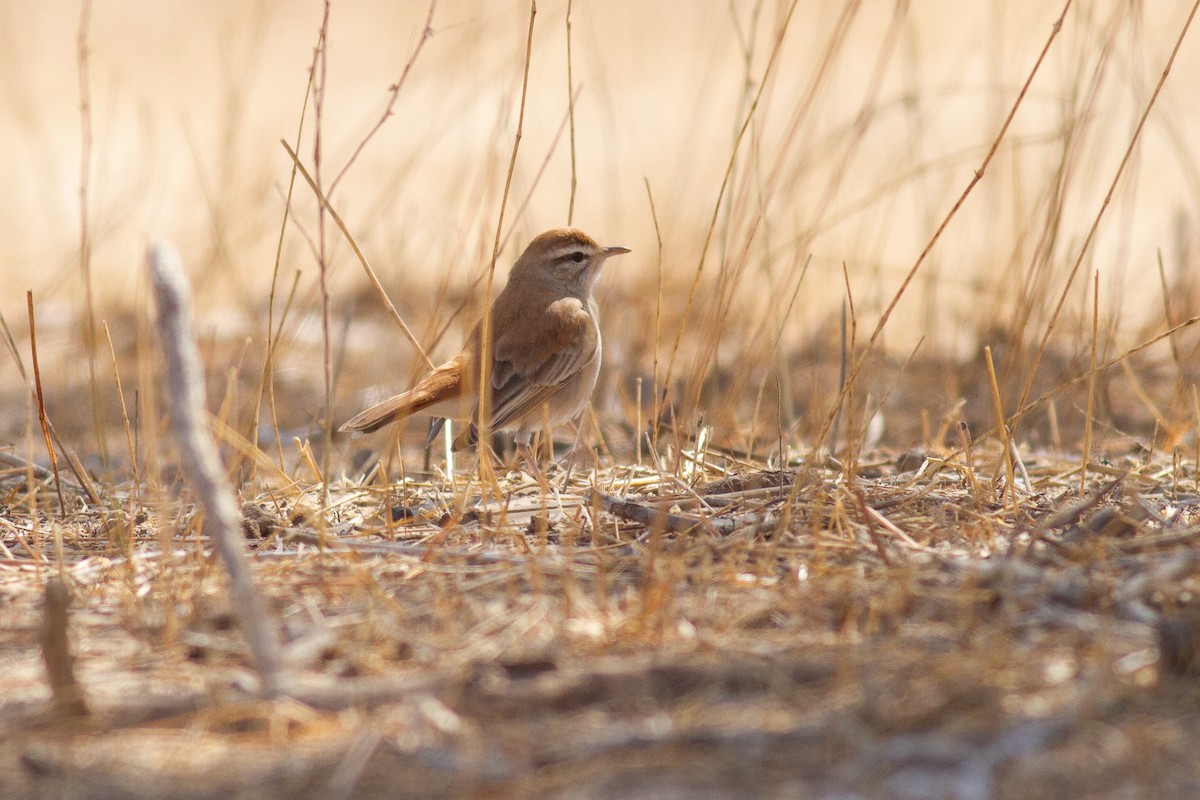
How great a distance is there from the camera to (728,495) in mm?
4262

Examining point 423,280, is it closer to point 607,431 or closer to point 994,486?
point 607,431

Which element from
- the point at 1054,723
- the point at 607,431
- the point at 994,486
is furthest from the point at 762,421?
the point at 1054,723

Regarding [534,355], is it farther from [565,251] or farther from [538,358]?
[565,251]

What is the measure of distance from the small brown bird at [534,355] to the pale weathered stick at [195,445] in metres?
2.62

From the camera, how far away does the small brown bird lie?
5387 millimetres

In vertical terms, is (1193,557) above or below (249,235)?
below

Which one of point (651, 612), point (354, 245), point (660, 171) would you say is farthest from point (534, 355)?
point (660, 171)

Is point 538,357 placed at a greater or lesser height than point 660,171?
lesser

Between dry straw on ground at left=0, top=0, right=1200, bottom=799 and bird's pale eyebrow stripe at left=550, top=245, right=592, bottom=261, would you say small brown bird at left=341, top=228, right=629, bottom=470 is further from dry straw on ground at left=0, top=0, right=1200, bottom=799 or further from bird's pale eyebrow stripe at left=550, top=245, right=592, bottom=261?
dry straw on ground at left=0, top=0, right=1200, bottom=799

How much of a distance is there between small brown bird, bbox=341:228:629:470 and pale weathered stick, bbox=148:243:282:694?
2.62 metres

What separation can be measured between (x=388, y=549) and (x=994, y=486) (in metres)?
2.00

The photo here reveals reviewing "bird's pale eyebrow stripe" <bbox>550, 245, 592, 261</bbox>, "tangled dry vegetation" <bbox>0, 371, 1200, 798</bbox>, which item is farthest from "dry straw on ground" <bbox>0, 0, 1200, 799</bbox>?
"bird's pale eyebrow stripe" <bbox>550, 245, 592, 261</bbox>

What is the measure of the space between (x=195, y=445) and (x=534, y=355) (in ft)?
11.2

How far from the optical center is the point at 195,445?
2.54 m
